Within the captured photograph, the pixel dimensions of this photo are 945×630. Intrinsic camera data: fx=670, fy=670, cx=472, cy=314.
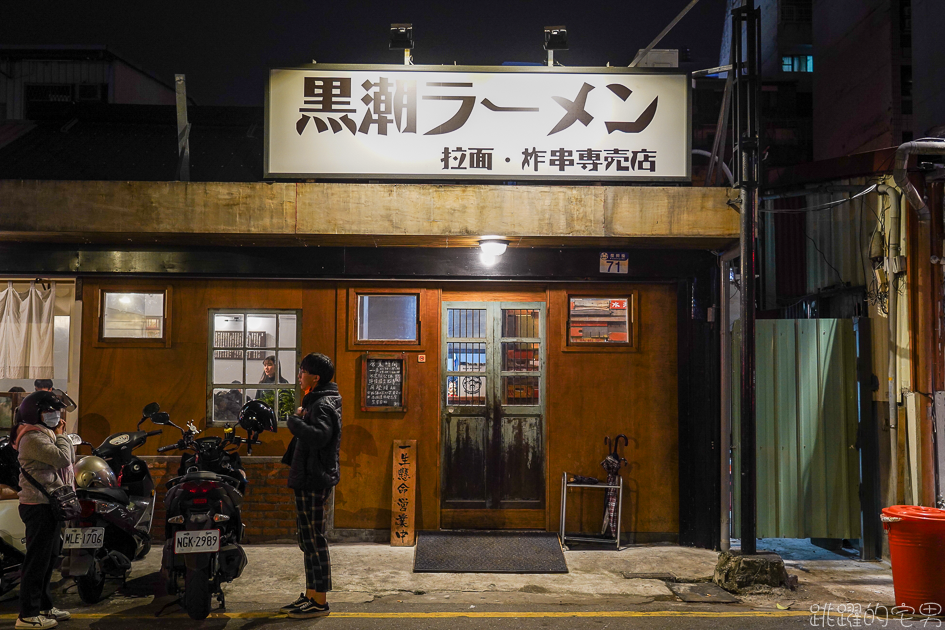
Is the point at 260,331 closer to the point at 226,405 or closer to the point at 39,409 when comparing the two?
the point at 226,405

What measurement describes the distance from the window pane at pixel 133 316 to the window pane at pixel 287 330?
1464 mm

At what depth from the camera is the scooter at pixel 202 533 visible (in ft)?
18.3

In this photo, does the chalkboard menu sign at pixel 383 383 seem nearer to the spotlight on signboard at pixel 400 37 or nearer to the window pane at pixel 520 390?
the window pane at pixel 520 390

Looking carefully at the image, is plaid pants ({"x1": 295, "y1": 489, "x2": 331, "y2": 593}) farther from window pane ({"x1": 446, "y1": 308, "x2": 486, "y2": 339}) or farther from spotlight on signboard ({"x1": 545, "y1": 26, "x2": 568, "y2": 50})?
spotlight on signboard ({"x1": 545, "y1": 26, "x2": 568, "y2": 50})

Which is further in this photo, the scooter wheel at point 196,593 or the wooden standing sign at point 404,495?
the wooden standing sign at point 404,495

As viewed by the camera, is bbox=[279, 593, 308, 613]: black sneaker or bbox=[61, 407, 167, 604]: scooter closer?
bbox=[61, 407, 167, 604]: scooter

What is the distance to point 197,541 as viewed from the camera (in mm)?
5516

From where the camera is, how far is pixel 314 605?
5.91m

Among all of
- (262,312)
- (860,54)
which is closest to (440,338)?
(262,312)

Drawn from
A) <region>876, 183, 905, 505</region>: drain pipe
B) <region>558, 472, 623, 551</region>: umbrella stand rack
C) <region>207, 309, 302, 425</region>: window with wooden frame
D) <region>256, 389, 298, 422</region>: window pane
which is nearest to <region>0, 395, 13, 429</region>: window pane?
<region>207, 309, 302, 425</region>: window with wooden frame

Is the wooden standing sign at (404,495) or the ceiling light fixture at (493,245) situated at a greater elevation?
the ceiling light fixture at (493,245)

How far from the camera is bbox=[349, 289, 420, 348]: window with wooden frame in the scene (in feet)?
27.6

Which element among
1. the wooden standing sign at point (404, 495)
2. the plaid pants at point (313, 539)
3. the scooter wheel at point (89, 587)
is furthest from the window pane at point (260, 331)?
the scooter wheel at point (89, 587)

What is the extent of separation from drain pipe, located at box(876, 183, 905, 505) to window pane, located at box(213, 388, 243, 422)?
7.71m
